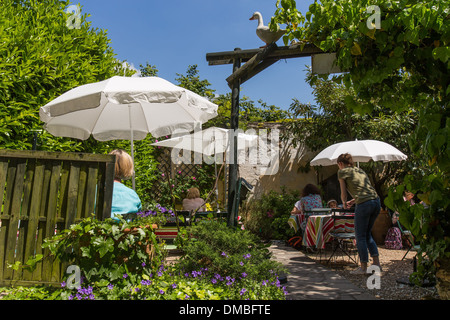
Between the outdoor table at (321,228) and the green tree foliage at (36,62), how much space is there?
3.49 meters

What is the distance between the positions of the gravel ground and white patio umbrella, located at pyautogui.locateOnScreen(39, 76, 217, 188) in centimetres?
248

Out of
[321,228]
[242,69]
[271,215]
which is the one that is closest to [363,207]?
[321,228]

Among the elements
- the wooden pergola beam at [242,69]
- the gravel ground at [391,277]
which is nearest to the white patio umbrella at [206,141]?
the gravel ground at [391,277]

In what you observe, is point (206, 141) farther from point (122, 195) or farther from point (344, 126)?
point (122, 195)

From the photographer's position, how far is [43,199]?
Result: 2.52 m

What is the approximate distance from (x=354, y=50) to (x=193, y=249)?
1809mm

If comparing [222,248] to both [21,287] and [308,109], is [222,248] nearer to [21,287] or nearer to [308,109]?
[21,287]

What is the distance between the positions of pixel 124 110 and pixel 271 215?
13.8 ft

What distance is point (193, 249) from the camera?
281 cm

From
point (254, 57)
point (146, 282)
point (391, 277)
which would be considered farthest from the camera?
point (391, 277)

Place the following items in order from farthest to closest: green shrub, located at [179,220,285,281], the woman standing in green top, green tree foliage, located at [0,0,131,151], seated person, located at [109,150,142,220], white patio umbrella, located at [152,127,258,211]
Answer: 1. white patio umbrella, located at [152,127,258,211]
2. the woman standing in green top
3. green tree foliage, located at [0,0,131,151]
4. seated person, located at [109,150,142,220]
5. green shrub, located at [179,220,285,281]

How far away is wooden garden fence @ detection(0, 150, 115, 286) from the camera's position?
2.47 m

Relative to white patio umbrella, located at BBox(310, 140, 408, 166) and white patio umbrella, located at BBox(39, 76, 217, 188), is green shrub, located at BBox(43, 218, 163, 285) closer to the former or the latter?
white patio umbrella, located at BBox(39, 76, 217, 188)

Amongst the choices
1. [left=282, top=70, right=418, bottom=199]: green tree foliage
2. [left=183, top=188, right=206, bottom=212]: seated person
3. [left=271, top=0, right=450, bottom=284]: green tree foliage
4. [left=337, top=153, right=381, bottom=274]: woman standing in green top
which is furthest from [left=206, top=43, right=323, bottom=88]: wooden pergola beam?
[left=282, top=70, right=418, bottom=199]: green tree foliage
